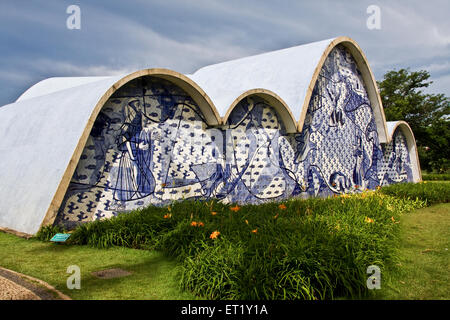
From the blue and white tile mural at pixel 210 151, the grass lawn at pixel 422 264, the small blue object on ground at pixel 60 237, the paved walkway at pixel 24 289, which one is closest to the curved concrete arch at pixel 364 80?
the blue and white tile mural at pixel 210 151

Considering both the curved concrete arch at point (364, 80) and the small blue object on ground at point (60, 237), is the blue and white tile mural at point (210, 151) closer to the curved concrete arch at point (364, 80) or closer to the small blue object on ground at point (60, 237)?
the curved concrete arch at point (364, 80)

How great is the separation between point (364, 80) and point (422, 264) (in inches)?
426

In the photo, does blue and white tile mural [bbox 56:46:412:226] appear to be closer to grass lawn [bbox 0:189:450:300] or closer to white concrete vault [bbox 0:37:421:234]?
white concrete vault [bbox 0:37:421:234]

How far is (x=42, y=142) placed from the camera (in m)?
7.10

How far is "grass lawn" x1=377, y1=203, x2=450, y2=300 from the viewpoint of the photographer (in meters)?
3.78

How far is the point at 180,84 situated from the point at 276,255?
518 centimetres

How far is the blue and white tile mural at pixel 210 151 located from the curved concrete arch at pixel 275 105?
16 cm

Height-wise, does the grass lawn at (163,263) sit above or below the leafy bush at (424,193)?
below

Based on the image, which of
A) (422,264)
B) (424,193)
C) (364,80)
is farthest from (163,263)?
(364,80)

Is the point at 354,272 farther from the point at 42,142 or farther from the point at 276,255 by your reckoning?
the point at 42,142

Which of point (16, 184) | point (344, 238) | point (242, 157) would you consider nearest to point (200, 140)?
point (242, 157)

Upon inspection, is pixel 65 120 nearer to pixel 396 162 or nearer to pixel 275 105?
pixel 275 105

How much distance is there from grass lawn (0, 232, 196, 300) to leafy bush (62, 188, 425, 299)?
7.7 inches

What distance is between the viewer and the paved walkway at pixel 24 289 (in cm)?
352
